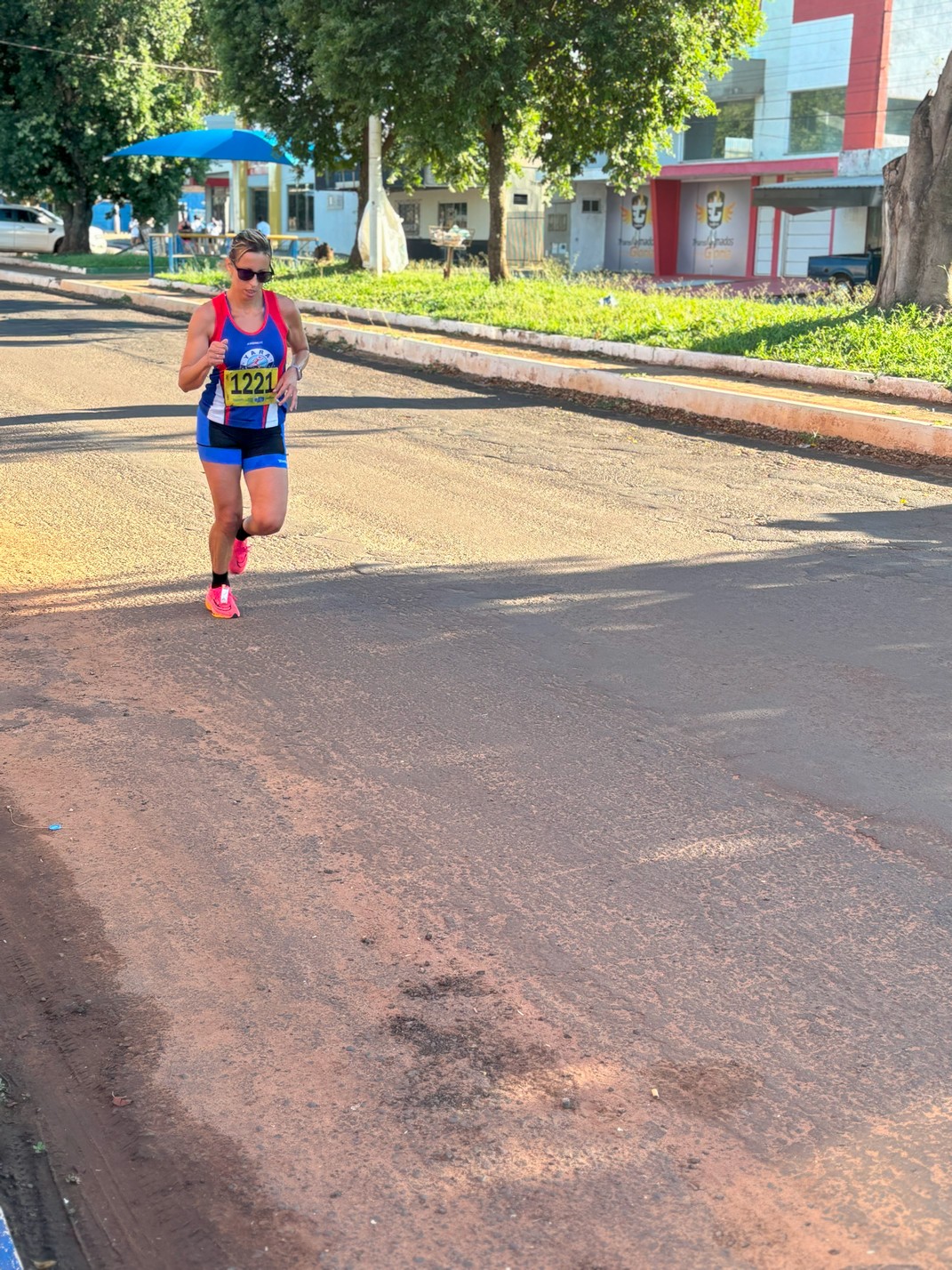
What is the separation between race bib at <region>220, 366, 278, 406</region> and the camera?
21.0 ft

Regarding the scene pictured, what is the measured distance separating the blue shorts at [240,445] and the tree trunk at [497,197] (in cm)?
1817

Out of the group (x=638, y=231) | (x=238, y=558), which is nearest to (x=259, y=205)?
(x=638, y=231)

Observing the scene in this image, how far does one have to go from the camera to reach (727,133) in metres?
41.6

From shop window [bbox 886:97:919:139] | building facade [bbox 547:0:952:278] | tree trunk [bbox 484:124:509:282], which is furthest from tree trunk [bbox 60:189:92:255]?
shop window [bbox 886:97:919:139]

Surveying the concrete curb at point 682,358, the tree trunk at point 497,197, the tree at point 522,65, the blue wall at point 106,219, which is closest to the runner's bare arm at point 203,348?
the concrete curb at point 682,358

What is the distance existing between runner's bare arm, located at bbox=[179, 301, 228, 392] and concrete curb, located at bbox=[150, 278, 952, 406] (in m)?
8.72

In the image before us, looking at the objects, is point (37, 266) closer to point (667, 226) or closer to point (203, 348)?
point (667, 226)

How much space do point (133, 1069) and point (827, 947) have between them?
5.97 feet

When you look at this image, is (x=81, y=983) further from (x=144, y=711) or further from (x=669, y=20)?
(x=669, y=20)

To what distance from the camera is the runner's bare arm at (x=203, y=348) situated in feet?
20.4

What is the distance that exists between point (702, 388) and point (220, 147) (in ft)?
66.0

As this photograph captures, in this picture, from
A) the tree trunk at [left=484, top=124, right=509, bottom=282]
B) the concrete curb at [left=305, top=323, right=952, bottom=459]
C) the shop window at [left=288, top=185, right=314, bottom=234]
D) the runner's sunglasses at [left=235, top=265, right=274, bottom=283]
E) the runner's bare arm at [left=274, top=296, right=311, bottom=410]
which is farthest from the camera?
the shop window at [left=288, top=185, right=314, bottom=234]

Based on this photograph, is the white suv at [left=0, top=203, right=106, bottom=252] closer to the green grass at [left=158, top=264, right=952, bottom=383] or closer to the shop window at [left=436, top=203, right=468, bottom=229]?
the green grass at [left=158, top=264, right=952, bottom=383]

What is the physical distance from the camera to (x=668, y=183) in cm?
4456
